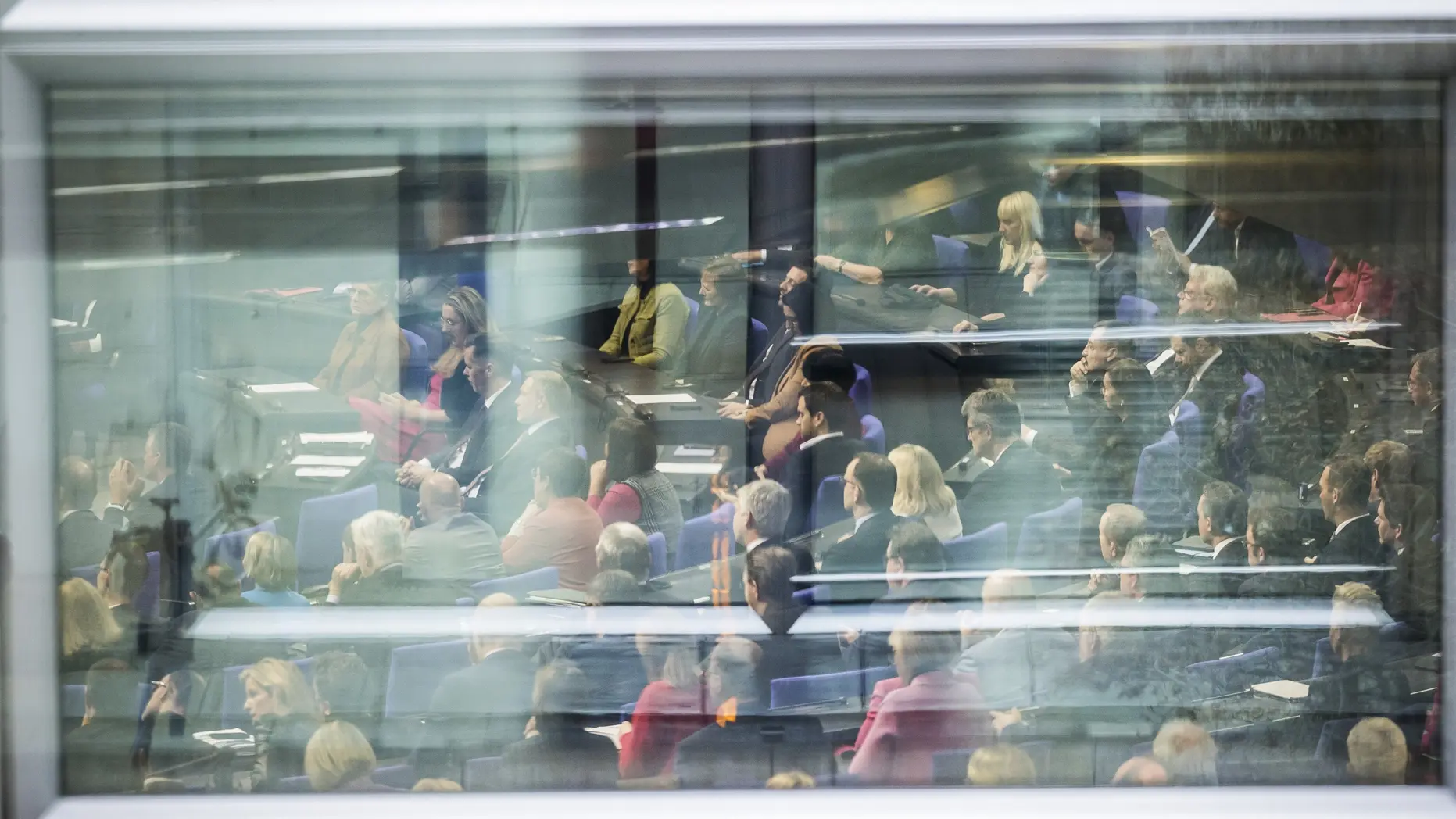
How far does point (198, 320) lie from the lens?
2.14 m

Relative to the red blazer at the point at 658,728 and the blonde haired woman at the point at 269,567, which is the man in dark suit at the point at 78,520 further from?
the red blazer at the point at 658,728

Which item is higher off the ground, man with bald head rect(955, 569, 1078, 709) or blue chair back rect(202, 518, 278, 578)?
blue chair back rect(202, 518, 278, 578)

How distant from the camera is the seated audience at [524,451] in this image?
2184 millimetres

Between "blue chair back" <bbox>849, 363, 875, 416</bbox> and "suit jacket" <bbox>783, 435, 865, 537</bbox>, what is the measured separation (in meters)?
0.07

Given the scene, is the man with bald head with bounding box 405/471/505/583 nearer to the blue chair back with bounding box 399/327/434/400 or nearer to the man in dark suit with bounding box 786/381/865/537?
the blue chair back with bounding box 399/327/434/400

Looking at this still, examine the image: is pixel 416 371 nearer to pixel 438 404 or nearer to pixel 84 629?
pixel 438 404

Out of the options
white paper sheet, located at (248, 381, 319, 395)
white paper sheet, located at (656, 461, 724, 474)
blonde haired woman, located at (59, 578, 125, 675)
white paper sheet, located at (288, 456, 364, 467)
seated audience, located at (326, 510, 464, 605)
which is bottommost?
blonde haired woman, located at (59, 578, 125, 675)

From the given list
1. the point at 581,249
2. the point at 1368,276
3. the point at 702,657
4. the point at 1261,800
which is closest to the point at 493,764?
the point at 702,657

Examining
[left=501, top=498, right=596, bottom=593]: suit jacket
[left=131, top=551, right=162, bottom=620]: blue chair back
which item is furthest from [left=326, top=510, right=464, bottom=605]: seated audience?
[left=131, top=551, right=162, bottom=620]: blue chair back

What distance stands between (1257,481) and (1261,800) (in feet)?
2.32

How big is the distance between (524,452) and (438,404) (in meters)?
0.21

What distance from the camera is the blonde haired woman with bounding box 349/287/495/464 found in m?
2.16

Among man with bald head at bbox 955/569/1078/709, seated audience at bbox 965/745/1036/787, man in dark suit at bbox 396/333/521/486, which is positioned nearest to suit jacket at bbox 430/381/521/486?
man in dark suit at bbox 396/333/521/486

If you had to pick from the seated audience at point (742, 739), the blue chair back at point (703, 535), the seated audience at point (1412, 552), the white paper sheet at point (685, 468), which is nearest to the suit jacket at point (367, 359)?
the white paper sheet at point (685, 468)
